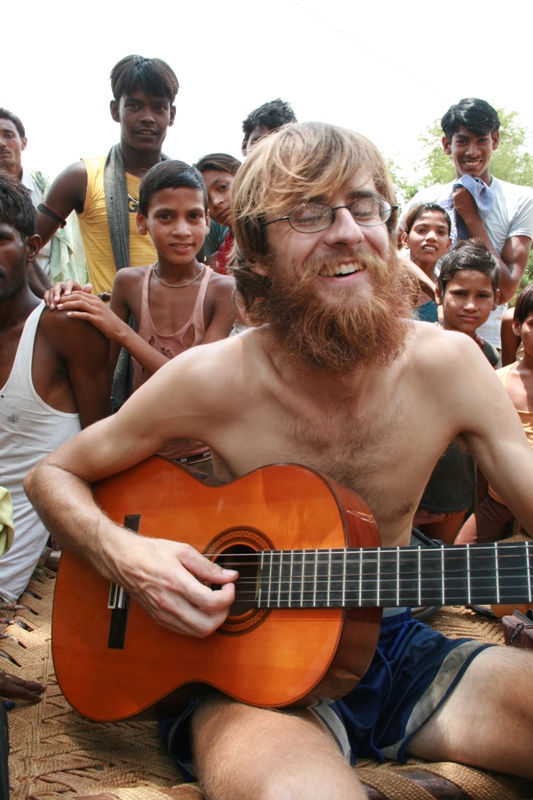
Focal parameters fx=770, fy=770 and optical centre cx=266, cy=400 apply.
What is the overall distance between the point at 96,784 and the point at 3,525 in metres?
0.85

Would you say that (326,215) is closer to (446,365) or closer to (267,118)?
(446,365)

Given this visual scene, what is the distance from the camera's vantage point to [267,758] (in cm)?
166

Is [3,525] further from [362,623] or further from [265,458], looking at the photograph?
[362,623]

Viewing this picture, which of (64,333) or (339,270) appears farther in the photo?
(64,333)

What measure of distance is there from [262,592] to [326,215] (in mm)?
1029

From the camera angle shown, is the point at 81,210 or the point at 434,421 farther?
the point at 81,210

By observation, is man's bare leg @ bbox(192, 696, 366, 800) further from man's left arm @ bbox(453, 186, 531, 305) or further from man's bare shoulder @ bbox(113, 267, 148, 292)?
man's left arm @ bbox(453, 186, 531, 305)

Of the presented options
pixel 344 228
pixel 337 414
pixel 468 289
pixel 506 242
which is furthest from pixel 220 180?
pixel 337 414

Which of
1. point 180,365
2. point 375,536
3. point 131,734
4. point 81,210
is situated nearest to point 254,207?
point 180,365

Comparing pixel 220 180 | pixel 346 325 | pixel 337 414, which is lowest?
pixel 337 414

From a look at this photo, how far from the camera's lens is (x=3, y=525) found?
2490 mm

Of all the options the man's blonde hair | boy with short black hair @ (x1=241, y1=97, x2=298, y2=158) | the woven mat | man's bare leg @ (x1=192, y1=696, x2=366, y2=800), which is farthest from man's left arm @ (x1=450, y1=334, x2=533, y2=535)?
boy with short black hair @ (x1=241, y1=97, x2=298, y2=158)

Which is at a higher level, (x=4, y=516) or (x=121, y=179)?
(x=121, y=179)

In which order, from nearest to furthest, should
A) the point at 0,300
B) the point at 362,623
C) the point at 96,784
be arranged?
the point at 362,623 < the point at 96,784 < the point at 0,300
